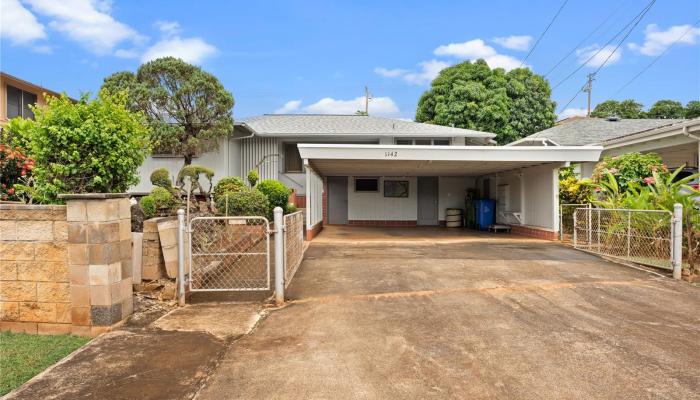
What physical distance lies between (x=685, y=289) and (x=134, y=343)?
7.63 metres

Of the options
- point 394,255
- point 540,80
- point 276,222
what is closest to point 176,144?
point 394,255

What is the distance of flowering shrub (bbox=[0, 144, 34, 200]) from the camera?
6.04 metres

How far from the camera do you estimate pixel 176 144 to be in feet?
45.1

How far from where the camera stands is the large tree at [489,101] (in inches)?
1020

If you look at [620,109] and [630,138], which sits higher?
[620,109]

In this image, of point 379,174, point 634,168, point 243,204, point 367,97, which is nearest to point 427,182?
point 379,174

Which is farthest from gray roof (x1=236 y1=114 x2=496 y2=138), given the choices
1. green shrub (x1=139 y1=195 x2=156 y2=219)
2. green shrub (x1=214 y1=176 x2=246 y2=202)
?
green shrub (x1=139 y1=195 x2=156 y2=219)

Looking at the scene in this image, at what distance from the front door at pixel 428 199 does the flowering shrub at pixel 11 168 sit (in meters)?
13.9

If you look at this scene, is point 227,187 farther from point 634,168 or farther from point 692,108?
point 692,108

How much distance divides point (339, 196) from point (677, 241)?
12.1 metres

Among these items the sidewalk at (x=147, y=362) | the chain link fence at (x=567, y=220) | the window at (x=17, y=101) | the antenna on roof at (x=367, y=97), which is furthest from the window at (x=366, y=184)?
the antenna on roof at (x=367, y=97)

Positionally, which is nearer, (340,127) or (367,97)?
(340,127)

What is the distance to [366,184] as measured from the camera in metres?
17.7

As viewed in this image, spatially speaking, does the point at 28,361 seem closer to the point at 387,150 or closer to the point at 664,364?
the point at 664,364
